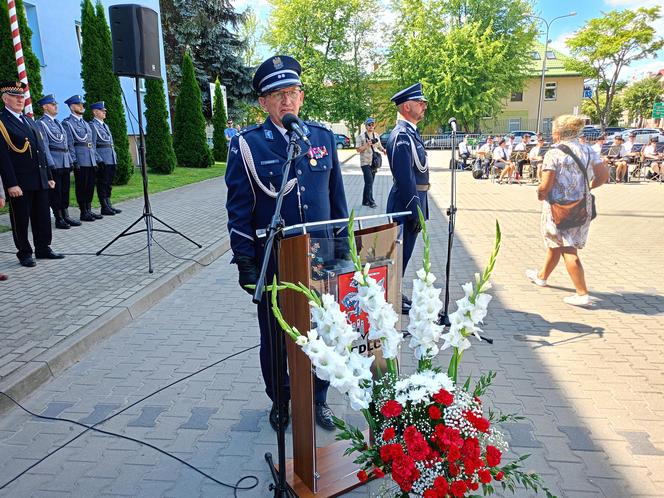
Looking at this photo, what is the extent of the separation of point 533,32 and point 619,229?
37.1 m

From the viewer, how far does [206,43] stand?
89.8 ft

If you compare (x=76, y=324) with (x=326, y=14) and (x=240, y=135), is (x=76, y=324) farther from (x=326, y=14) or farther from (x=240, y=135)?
(x=326, y=14)

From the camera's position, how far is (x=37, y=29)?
1441 centimetres

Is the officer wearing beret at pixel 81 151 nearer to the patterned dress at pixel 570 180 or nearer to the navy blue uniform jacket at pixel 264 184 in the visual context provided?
the navy blue uniform jacket at pixel 264 184

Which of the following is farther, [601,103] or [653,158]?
[601,103]

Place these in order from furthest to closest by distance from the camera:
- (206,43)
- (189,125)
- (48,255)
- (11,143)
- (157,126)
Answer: (206,43) < (189,125) < (157,126) < (48,255) < (11,143)

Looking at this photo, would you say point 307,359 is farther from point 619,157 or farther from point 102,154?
point 619,157

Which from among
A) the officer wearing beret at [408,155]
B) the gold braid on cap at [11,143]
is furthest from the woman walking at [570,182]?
the gold braid on cap at [11,143]

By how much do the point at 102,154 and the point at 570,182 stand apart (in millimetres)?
8786

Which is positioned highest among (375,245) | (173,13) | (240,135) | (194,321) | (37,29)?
(173,13)

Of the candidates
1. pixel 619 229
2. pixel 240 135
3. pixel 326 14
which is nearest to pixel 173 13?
pixel 326 14

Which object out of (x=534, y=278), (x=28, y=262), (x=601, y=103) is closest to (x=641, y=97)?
(x=601, y=103)

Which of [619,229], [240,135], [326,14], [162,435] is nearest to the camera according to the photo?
[240,135]

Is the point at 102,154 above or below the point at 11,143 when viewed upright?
below
